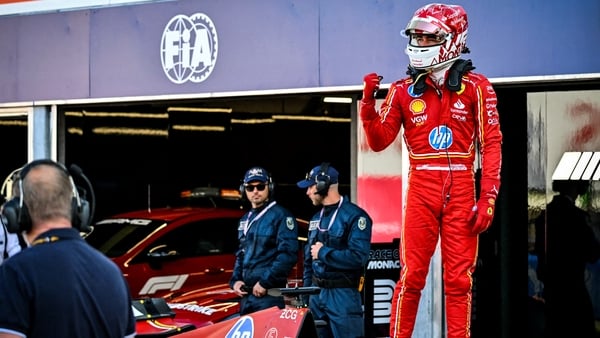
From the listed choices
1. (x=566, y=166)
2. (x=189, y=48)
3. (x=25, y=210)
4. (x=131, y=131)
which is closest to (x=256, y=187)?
(x=189, y=48)

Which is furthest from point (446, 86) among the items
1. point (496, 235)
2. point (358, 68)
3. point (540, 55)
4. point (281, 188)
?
point (281, 188)

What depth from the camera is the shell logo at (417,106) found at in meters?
5.93

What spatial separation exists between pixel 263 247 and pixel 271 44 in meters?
1.99

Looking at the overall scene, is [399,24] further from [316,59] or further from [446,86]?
[446,86]

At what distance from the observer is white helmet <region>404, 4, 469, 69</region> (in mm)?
5844

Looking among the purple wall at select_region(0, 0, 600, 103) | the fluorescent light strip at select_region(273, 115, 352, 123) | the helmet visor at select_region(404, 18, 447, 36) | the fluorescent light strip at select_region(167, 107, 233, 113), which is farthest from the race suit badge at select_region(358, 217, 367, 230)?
the fluorescent light strip at select_region(167, 107, 233, 113)

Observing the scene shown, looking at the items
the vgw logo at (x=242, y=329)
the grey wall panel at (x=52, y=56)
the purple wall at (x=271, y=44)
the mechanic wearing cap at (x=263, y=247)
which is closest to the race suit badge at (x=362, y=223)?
the mechanic wearing cap at (x=263, y=247)

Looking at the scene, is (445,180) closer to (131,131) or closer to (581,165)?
(581,165)

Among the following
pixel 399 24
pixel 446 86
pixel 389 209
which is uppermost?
pixel 399 24

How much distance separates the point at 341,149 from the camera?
15.8 metres

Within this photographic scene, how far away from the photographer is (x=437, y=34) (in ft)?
19.1

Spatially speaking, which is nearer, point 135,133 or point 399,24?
point 399,24

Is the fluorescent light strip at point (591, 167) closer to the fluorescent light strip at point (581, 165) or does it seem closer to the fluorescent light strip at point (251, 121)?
the fluorescent light strip at point (581, 165)

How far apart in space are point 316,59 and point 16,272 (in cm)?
610
